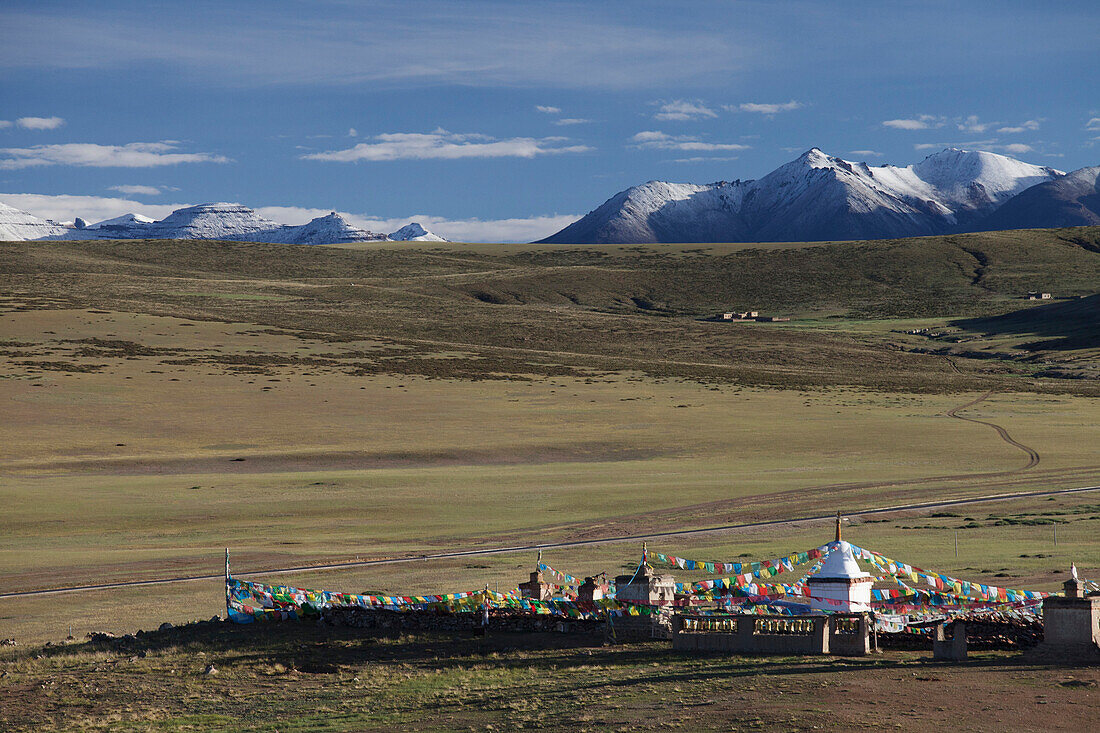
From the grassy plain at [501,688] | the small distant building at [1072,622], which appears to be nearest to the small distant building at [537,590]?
the grassy plain at [501,688]

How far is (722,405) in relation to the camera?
9225 cm

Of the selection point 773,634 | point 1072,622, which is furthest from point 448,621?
point 1072,622

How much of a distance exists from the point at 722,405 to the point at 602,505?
42.2m

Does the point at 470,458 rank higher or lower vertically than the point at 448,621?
lower

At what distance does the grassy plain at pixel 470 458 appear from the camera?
31.1 meters

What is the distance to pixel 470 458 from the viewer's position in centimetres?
Result: 6888

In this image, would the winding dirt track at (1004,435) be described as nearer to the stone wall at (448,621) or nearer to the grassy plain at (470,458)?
the grassy plain at (470,458)

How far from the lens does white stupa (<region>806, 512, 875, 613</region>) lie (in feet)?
77.7

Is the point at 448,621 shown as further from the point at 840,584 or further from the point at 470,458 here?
the point at 470,458

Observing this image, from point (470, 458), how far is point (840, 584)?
46.3 m

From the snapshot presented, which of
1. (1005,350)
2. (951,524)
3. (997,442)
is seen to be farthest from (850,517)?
(1005,350)

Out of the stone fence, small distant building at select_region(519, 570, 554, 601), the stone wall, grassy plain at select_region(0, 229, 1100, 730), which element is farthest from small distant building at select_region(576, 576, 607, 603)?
the stone fence

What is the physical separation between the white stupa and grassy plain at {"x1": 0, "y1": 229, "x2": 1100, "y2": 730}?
171cm

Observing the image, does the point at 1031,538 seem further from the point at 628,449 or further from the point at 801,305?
the point at 801,305
